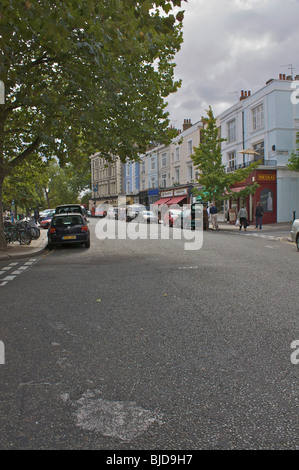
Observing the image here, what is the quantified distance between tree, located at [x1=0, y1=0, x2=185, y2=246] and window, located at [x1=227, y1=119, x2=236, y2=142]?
20129 mm

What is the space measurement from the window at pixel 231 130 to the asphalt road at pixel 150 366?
31.5m

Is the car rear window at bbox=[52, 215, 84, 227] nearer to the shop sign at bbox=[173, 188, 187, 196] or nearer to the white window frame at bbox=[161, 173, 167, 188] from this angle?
the shop sign at bbox=[173, 188, 187, 196]

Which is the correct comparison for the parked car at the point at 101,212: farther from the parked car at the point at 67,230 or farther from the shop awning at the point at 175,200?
the parked car at the point at 67,230

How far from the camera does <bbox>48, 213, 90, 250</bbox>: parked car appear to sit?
15.9 m

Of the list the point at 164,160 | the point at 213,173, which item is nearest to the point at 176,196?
the point at 164,160

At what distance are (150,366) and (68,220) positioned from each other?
42.9ft

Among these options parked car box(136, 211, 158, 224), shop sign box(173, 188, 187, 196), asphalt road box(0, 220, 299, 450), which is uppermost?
shop sign box(173, 188, 187, 196)

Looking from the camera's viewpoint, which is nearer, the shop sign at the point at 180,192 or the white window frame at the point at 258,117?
the white window frame at the point at 258,117

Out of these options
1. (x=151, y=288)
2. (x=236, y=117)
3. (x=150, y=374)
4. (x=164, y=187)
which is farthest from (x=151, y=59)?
(x=164, y=187)

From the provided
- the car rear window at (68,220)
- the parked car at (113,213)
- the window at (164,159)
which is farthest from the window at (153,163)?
the car rear window at (68,220)

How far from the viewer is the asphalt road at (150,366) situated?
8.45 feet

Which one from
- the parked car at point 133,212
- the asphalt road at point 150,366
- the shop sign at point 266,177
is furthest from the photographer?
the parked car at point 133,212

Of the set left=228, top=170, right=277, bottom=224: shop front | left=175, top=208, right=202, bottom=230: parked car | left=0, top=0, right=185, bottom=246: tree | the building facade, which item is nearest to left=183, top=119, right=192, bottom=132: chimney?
the building facade

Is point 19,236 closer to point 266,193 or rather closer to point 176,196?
point 266,193
